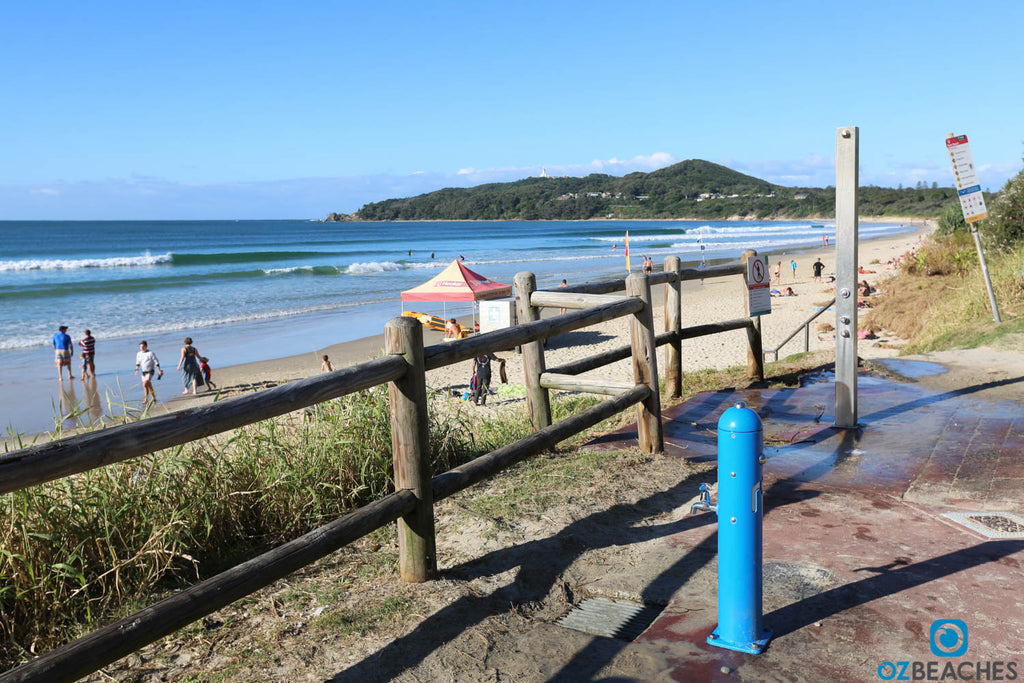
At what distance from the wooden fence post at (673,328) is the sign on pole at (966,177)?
5774 mm

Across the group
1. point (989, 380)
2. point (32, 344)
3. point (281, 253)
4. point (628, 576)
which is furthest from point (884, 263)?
point (281, 253)

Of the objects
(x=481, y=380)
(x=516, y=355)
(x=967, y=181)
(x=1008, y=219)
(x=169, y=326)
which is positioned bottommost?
(x=516, y=355)

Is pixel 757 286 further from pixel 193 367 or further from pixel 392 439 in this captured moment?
pixel 193 367

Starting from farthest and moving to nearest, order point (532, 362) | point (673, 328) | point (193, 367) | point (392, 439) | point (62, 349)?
point (62, 349) < point (193, 367) < point (673, 328) < point (532, 362) < point (392, 439)

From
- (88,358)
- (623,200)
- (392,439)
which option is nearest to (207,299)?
(88,358)

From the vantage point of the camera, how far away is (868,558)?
393cm

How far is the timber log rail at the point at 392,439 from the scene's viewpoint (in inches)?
99.3

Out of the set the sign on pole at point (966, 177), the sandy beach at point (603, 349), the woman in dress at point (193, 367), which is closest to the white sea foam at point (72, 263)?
the sandy beach at point (603, 349)

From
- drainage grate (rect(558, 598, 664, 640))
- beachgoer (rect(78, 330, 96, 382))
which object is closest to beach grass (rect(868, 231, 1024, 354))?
drainage grate (rect(558, 598, 664, 640))

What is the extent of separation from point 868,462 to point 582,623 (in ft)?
9.69

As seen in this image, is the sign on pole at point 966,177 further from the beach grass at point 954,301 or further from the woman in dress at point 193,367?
the woman in dress at point 193,367

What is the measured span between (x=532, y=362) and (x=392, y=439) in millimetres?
2333

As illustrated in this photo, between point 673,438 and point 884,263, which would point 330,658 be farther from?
point 884,263

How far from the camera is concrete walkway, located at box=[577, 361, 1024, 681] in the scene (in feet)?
10.1
